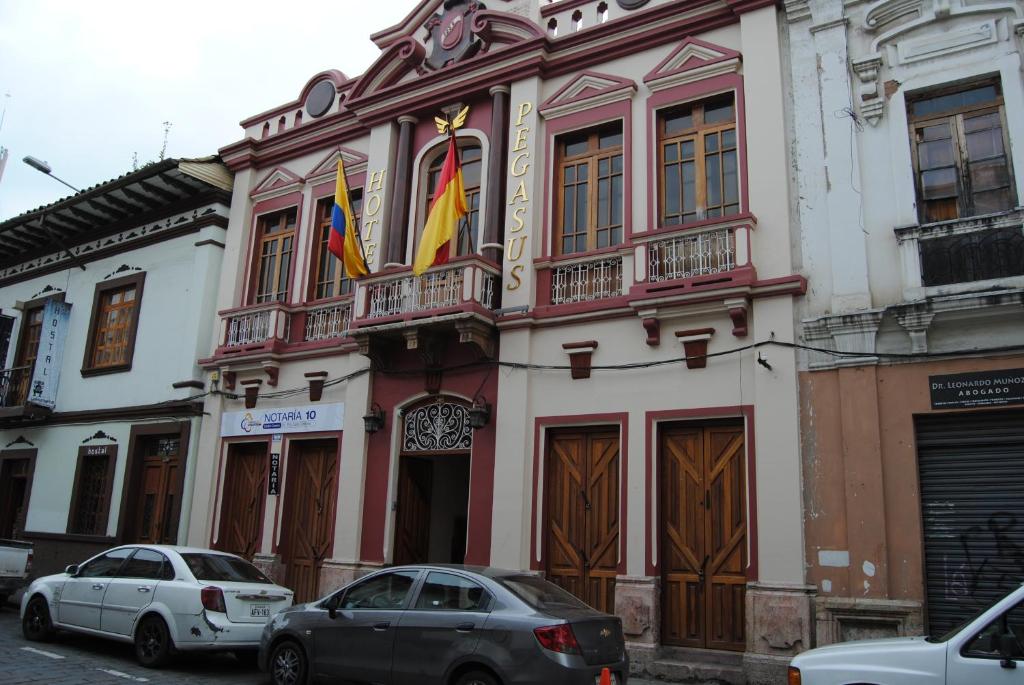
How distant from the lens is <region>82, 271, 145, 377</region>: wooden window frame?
1823 cm

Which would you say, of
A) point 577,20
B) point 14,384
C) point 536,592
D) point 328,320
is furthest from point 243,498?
point 577,20

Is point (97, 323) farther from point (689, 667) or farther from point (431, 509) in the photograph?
point (689, 667)

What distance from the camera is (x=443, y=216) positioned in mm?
12805

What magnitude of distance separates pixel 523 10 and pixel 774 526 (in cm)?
957

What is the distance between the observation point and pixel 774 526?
32.6ft

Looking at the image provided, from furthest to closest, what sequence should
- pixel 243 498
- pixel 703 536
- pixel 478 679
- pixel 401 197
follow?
pixel 243 498
pixel 401 197
pixel 703 536
pixel 478 679

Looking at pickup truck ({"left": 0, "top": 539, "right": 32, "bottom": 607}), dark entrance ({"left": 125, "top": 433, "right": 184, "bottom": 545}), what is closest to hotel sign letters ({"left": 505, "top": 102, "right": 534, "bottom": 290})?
dark entrance ({"left": 125, "top": 433, "right": 184, "bottom": 545})

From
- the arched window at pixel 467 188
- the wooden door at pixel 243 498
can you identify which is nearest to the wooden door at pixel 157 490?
the wooden door at pixel 243 498

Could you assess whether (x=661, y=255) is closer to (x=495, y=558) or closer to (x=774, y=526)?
(x=774, y=526)

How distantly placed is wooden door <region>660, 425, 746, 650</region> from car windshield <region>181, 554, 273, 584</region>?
5434 millimetres

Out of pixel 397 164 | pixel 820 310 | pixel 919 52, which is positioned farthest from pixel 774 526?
pixel 397 164

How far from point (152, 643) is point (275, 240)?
30.0ft

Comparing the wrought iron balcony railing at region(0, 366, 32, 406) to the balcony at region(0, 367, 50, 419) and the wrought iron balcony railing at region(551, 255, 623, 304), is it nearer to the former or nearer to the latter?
the balcony at region(0, 367, 50, 419)

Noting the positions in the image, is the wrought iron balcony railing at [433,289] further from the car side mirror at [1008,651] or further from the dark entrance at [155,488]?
the car side mirror at [1008,651]
